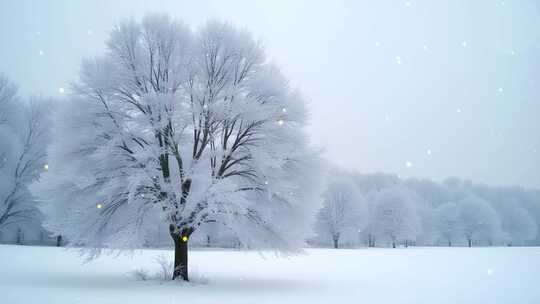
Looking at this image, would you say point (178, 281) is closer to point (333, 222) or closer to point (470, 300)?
point (470, 300)

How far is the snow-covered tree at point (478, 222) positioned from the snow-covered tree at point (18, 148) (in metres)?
76.7

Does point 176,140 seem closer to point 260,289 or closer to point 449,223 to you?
point 260,289

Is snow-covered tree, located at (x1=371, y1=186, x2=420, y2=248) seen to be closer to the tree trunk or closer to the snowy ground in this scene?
the snowy ground

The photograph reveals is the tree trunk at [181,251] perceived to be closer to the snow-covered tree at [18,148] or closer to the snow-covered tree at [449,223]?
the snow-covered tree at [18,148]

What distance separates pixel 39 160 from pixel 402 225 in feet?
196

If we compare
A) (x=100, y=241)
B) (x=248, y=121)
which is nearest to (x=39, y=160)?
(x=100, y=241)

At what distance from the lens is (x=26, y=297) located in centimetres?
1309

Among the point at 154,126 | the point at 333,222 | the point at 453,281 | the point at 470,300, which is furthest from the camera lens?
the point at 333,222

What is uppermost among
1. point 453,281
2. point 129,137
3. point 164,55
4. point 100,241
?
point 164,55

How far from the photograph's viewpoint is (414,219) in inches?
3255

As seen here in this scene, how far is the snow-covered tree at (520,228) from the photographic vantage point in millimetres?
95688

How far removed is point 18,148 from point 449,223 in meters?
79.5

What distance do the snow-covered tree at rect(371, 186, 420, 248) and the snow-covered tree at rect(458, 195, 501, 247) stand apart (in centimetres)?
1199

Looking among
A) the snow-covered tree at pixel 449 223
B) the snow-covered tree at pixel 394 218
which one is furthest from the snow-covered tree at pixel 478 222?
the snow-covered tree at pixel 394 218
